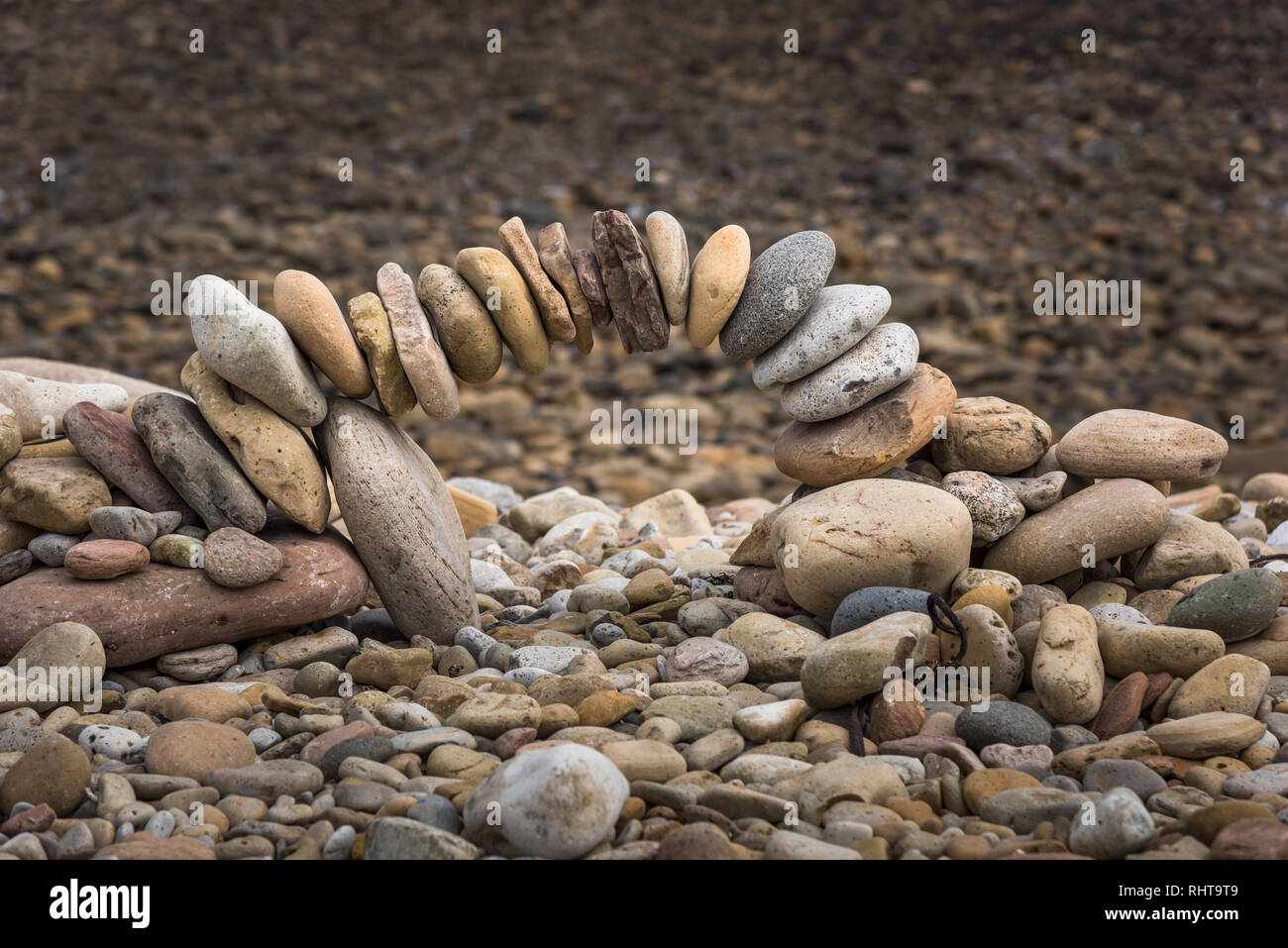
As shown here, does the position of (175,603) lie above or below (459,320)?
below

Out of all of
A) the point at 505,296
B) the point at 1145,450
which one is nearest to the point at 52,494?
the point at 505,296

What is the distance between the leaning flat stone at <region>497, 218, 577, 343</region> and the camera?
507 centimetres

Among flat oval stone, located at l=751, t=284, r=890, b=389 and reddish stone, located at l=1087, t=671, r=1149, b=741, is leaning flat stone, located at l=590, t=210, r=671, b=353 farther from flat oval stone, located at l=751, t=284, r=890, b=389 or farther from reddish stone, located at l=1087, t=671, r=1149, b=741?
reddish stone, located at l=1087, t=671, r=1149, b=741

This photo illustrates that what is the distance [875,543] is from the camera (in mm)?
4578

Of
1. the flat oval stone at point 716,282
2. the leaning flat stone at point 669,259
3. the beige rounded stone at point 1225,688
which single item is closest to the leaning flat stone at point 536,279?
the leaning flat stone at point 669,259

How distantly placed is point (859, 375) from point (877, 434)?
10.4 inches

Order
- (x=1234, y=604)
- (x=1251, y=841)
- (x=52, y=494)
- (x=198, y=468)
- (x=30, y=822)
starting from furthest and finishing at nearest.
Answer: (x=198, y=468), (x=52, y=494), (x=1234, y=604), (x=30, y=822), (x=1251, y=841)

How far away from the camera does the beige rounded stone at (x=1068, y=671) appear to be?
405 centimetres

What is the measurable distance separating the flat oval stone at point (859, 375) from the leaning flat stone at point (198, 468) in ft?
7.49

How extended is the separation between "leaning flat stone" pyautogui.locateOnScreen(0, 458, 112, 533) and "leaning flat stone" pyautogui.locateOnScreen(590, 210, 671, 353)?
2209 millimetres

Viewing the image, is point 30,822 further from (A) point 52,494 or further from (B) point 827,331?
(B) point 827,331

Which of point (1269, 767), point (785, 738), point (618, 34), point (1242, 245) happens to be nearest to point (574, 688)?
point (785, 738)

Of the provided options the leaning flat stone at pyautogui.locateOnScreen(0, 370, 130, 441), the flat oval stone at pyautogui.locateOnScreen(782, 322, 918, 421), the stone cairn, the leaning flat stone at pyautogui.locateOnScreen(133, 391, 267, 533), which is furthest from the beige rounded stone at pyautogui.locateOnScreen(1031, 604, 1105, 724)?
the leaning flat stone at pyautogui.locateOnScreen(0, 370, 130, 441)

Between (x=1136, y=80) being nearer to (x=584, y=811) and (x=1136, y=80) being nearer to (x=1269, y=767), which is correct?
(x=1269, y=767)
